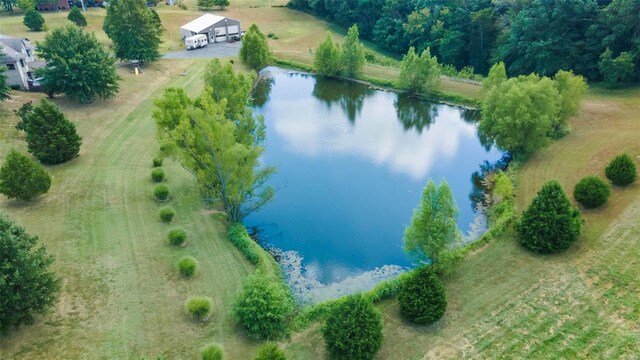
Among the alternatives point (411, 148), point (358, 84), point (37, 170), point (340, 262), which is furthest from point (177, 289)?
point (358, 84)

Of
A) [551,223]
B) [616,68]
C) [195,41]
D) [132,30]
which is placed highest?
[616,68]

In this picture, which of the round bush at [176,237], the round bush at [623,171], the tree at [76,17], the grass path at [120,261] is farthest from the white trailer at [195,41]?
the round bush at [623,171]

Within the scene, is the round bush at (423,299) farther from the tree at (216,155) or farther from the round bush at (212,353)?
the tree at (216,155)

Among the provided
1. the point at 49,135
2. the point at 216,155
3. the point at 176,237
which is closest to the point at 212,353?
the point at 176,237

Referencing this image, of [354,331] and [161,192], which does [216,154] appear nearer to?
[161,192]

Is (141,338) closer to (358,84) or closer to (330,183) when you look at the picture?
(330,183)

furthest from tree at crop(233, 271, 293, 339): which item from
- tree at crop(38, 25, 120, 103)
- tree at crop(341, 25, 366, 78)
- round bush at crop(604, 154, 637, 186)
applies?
tree at crop(341, 25, 366, 78)

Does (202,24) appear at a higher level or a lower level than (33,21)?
higher
